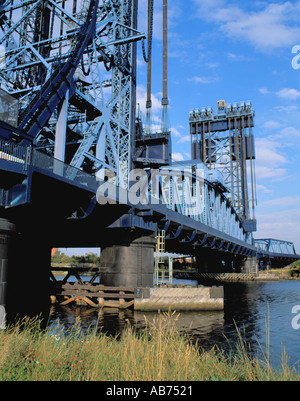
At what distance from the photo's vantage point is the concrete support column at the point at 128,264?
3048 cm

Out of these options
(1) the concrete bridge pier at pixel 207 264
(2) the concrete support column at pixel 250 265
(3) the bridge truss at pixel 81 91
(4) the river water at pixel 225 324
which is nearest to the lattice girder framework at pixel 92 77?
(3) the bridge truss at pixel 81 91

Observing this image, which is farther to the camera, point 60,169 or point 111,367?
point 60,169

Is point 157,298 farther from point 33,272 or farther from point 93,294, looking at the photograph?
point 33,272

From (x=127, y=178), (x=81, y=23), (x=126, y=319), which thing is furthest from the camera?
(x=127, y=178)

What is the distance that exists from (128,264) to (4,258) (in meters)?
15.3

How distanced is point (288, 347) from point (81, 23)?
3426 centimetres

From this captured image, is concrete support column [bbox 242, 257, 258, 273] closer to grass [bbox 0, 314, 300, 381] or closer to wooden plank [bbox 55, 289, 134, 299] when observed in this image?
wooden plank [bbox 55, 289, 134, 299]

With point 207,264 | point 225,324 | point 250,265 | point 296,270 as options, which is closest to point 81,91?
point 225,324

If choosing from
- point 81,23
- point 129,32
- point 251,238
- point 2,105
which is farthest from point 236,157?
point 2,105

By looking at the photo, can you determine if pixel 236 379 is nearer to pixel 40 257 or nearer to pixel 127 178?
pixel 40 257

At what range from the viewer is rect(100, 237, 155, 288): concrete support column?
30484mm

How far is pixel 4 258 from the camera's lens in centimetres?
1656

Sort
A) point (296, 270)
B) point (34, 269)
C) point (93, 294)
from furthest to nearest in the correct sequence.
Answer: point (296, 270) < point (93, 294) < point (34, 269)

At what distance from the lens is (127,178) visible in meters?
38.3
